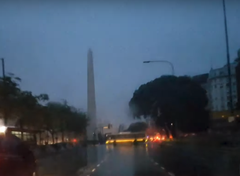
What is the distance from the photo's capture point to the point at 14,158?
16094 mm

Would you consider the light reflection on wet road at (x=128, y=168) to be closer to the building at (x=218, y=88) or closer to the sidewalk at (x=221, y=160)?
the sidewalk at (x=221, y=160)

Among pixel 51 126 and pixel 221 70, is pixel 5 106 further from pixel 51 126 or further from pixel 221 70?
pixel 221 70

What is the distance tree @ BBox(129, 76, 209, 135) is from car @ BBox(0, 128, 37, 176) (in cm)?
5778

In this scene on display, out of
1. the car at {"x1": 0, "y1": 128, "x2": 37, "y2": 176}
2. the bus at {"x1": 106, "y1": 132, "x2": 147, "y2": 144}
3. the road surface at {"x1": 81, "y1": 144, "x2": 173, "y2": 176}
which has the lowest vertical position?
the road surface at {"x1": 81, "y1": 144, "x2": 173, "y2": 176}

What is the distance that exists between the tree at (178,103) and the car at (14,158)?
2275 inches

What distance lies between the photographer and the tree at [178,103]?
74.9m

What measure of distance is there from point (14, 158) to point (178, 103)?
59.8 metres


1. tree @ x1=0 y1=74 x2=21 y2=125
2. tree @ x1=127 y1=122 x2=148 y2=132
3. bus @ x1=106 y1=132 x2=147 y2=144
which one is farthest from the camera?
tree @ x1=127 y1=122 x2=148 y2=132

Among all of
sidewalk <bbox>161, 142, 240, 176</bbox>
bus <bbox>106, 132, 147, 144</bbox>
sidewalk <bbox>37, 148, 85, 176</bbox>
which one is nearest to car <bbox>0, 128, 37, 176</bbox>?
sidewalk <bbox>37, 148, 85, 176</bbox>

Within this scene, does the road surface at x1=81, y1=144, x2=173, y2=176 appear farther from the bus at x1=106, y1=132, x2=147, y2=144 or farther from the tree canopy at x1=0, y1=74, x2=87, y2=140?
the bus at x1=106, y1=132, x2=147, y2=144

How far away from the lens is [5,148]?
52.1 ft

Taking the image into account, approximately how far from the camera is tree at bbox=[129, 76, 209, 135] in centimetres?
7494

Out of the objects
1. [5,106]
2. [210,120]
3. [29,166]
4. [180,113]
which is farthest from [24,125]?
[29,166]

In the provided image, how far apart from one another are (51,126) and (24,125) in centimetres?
1938
